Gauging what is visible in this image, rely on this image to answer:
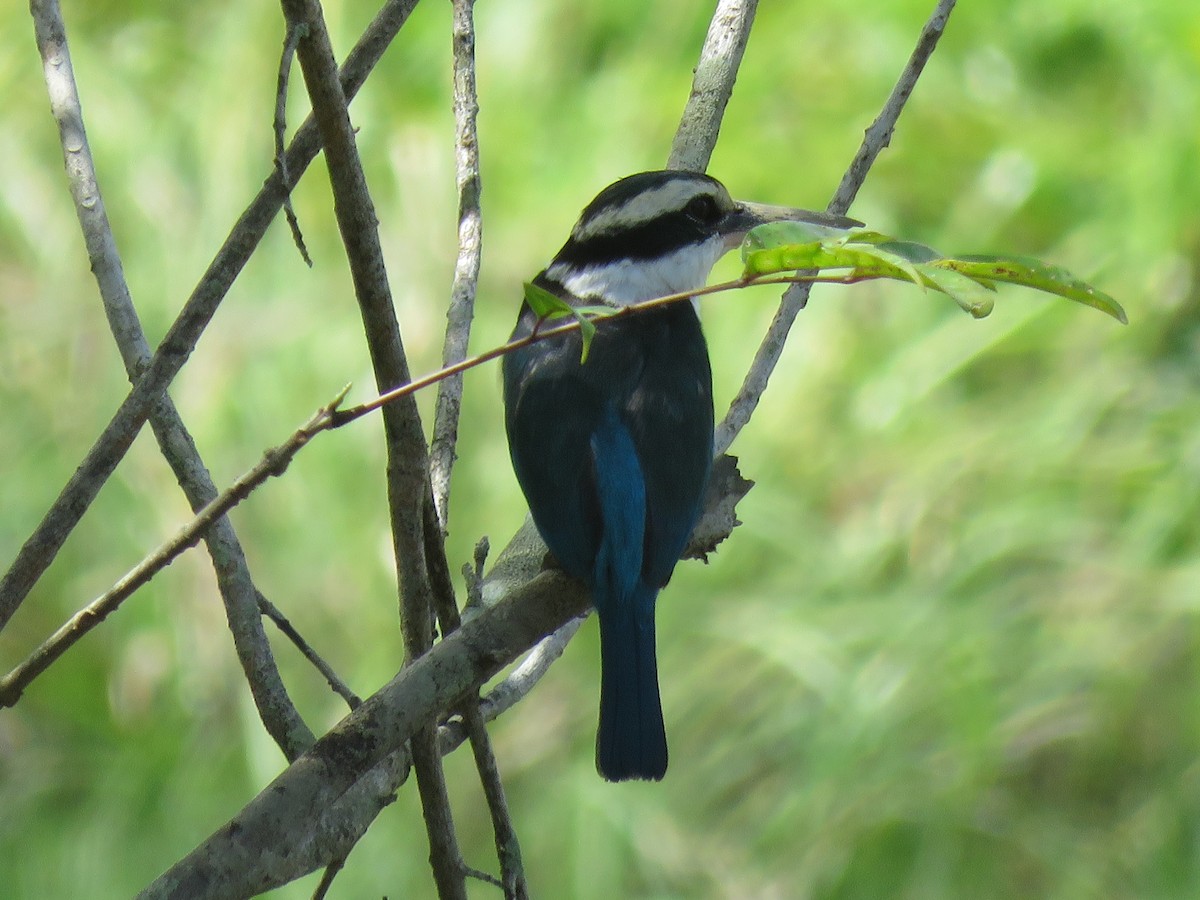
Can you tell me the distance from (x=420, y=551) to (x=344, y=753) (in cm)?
24

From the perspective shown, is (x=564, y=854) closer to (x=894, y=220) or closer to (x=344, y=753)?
(x=894, y=220)

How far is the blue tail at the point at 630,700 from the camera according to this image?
201 cm

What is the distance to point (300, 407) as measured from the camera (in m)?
3.96

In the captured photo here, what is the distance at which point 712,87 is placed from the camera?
2406 mm

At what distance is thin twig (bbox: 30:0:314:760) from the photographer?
1.51 meters

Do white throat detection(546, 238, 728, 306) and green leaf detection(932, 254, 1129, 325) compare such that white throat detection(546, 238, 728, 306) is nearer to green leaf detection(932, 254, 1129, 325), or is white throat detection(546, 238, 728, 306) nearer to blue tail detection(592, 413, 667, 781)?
blue tail detection(592, 413, 667, 781)

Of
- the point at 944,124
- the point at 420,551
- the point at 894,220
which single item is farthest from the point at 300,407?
the point at 420,551

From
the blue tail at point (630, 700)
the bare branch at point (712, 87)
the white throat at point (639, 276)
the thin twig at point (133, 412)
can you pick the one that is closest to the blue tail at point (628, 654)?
the blue tail at point (630, 700)

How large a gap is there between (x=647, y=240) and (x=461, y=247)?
41 cm

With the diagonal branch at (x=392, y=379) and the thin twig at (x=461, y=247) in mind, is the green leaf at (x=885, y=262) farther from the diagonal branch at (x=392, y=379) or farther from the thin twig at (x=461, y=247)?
the thin twig at (x=461, y=247)

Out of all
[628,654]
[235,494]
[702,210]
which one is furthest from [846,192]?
[235,494]

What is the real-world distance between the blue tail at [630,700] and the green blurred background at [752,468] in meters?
1.47

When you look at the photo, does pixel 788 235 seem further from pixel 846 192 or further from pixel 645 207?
pixel 645 207

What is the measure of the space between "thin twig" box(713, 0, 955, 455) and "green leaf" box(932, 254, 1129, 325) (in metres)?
0.88
